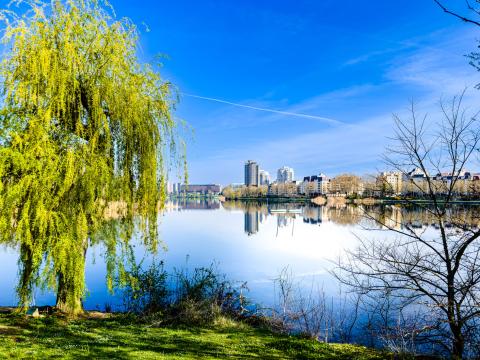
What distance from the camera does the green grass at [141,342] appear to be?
7.67 m

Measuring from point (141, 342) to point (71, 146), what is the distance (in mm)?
5745

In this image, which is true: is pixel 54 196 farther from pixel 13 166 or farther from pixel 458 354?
pixel 458 354

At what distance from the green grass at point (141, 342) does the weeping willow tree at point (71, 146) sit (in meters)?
1.13

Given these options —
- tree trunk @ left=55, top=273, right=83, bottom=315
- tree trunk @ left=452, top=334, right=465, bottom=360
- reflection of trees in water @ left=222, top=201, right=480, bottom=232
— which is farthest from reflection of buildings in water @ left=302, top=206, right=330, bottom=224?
tree trunk @ left=452, top=334, right=465, bottom=360

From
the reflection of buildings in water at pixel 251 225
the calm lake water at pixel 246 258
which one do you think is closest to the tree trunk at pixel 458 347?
the calm lake water at pixel 246 258

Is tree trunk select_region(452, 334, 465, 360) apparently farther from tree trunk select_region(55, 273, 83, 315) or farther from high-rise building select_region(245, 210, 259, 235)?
high-rise building select_region(245, 210, 259, 235)

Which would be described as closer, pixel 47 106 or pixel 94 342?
pixel 94 342

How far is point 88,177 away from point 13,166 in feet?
6.19

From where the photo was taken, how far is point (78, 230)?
10156 mm

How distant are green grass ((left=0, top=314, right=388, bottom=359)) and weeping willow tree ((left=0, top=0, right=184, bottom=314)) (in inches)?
44.4

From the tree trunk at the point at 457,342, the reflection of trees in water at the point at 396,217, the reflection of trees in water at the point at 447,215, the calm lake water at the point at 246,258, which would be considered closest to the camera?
the tree trunk at the point at 457,342

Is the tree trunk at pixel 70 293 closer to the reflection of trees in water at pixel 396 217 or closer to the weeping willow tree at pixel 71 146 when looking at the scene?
the weeping willow tree at pixel 71 146

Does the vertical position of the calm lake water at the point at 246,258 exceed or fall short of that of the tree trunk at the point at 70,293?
it falls short

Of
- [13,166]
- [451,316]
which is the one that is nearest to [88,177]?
[13,166]
